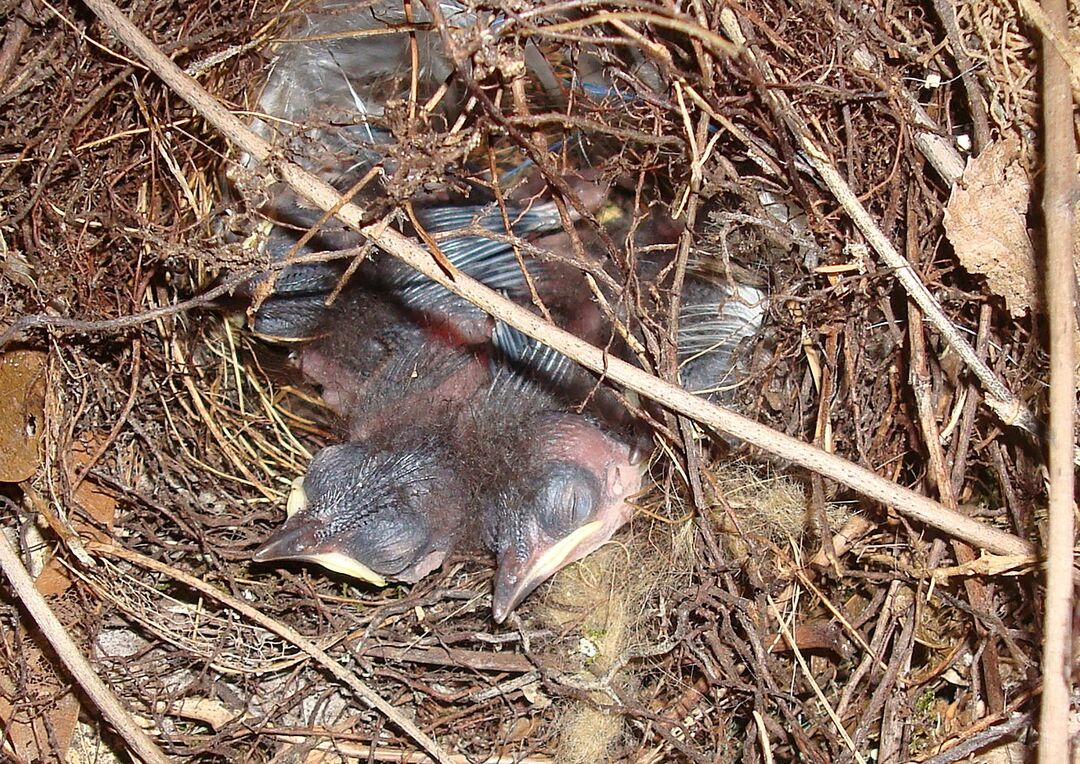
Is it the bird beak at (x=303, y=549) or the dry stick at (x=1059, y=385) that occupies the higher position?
the dry stick at (x=1059, y=385)

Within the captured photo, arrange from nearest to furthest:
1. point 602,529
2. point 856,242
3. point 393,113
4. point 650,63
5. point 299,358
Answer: point 393,113, point 856,242, point 650,63, point 602,529, point 299,358

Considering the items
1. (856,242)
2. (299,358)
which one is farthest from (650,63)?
(299,358)

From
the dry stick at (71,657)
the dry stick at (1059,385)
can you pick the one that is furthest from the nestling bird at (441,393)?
the dry stick at (1059,385)

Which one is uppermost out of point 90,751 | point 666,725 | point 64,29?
point 64,29

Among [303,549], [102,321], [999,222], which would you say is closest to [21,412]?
[102,321]

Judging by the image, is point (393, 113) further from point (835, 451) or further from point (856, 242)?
point (835, 451)

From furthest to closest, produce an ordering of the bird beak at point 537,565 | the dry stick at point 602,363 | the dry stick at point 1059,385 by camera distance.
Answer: the bird beak at point 537,565 < the dry stick at point 602,363 < the dry stick at point 1059,385

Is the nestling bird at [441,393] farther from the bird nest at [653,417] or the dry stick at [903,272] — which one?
the dry stick at [903,272]
